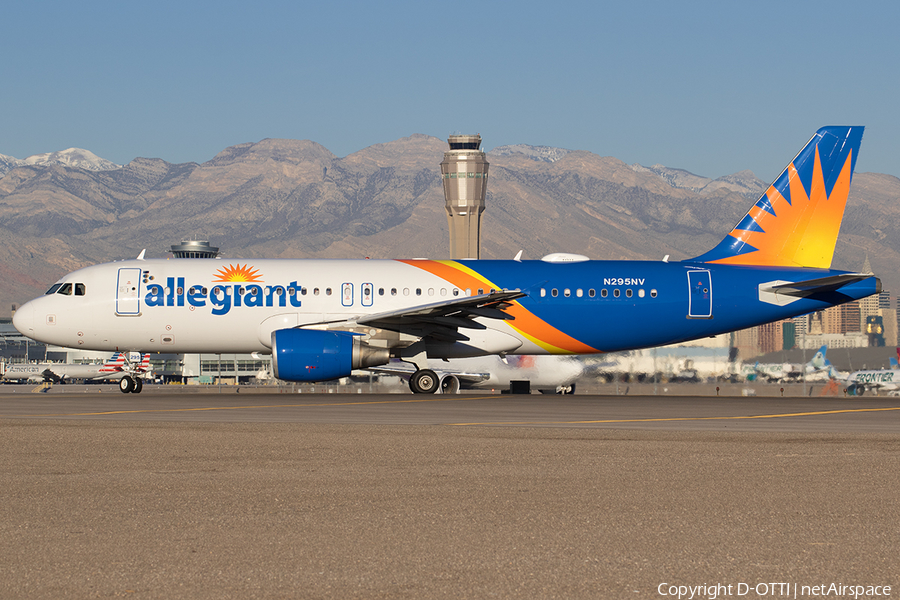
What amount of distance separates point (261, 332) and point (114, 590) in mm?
24949

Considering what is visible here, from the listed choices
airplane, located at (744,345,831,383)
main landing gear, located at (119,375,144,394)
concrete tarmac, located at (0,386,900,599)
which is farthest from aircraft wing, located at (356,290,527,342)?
airplane, located at (744,345,831,383)

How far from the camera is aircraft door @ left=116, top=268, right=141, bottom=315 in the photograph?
1231 inches

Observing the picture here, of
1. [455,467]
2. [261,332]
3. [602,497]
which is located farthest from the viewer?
[261,332]

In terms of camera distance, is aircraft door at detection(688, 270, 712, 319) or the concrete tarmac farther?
aircraft door at detection(688, 270, 712, 319)

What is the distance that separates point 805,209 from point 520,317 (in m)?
11.0

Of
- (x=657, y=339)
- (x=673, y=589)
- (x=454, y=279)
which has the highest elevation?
(x=454, y=279)

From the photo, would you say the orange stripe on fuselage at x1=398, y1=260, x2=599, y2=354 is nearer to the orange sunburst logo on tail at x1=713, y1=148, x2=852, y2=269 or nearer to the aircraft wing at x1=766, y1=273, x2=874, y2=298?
the orange sunburst logo on tail at x1=713, y1=148, x2=852, y2=269

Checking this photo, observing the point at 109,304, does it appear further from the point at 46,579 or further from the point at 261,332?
the point at 46,579

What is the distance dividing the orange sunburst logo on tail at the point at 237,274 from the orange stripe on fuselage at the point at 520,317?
5207mm

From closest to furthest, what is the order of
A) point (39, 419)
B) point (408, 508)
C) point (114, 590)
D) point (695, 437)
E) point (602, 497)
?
point (114, 590) < point (408, 508) < point (602, 497) < point (695, 437) < point (39, 419)

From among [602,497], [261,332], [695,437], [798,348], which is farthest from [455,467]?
[798,348]

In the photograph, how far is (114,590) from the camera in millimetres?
6523

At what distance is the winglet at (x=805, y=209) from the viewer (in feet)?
110

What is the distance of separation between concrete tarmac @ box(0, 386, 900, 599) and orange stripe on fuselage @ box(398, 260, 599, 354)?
12632 millimetres
